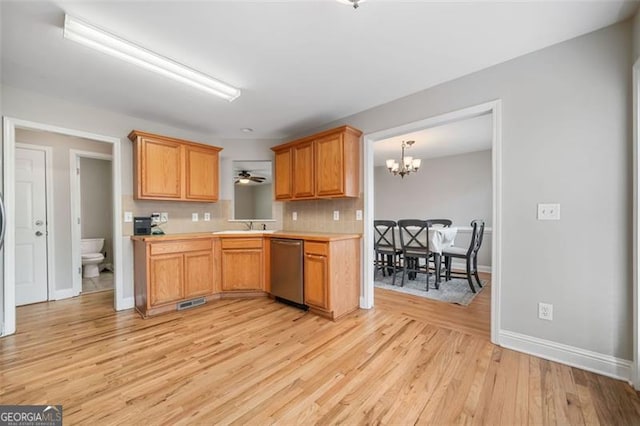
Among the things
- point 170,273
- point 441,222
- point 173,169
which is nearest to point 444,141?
point 441,222

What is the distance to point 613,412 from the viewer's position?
1.42 metres

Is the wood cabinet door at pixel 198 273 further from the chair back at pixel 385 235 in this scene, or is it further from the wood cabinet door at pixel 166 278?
the chair back at pixel 385 235

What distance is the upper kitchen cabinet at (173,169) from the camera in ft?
10.1

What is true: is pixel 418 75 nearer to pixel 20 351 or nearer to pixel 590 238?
pixel 590 238

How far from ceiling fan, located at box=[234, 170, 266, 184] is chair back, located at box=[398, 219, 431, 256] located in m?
2.32

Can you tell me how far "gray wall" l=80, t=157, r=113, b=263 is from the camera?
498 cm

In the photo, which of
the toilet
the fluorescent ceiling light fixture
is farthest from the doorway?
the fluorescent ceiling light fixture

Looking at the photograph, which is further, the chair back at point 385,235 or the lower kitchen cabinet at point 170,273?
the chair back at point 385,235

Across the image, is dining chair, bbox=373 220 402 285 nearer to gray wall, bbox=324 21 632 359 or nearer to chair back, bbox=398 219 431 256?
chair back, bbox=398 219 431 256

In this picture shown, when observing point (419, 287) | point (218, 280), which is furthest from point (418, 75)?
point (218, 280)

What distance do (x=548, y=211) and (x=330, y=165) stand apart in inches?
80.4

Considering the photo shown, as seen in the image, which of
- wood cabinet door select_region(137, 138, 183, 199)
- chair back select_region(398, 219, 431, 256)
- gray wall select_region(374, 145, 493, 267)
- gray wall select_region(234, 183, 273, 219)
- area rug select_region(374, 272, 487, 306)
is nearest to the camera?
wood cabinet door select_region(137, 138, 183, 199)

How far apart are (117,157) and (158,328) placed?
6.88 ft

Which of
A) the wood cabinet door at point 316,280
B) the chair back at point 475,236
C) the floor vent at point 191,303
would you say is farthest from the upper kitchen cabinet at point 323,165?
the chair back at point 475,236
